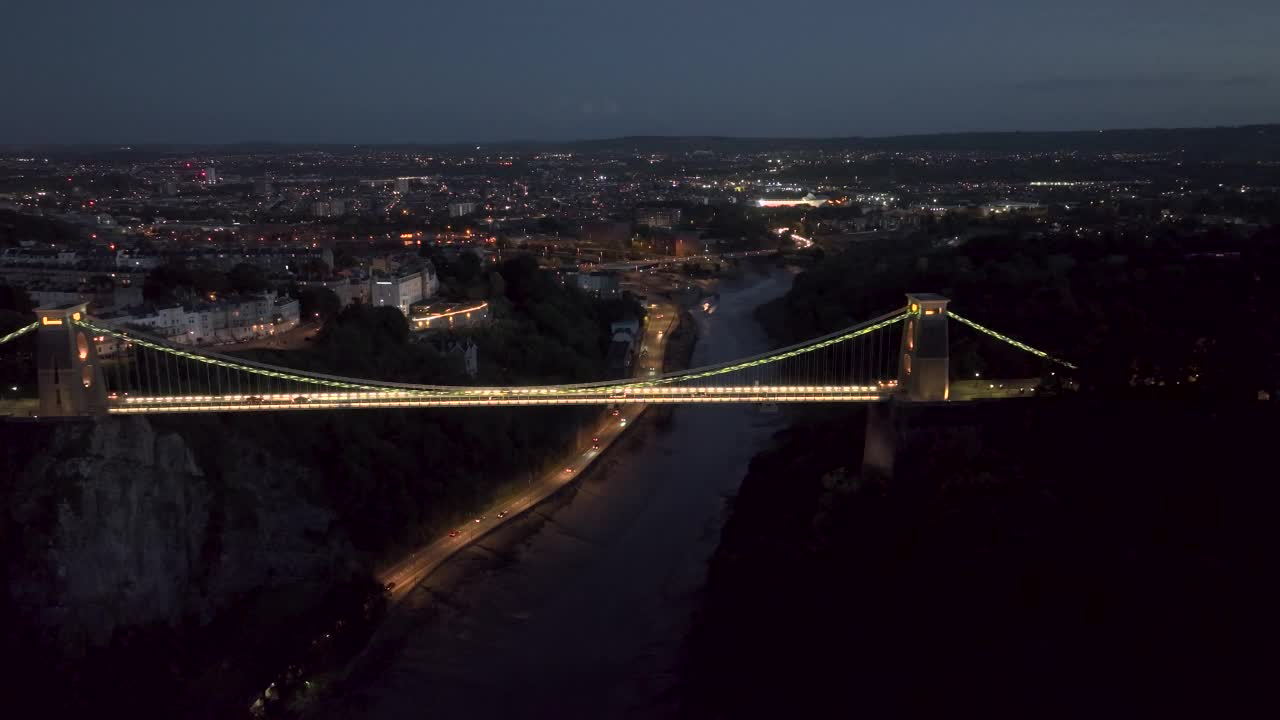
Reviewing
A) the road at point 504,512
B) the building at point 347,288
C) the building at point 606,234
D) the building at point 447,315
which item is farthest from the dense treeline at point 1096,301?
the building at point 606,234

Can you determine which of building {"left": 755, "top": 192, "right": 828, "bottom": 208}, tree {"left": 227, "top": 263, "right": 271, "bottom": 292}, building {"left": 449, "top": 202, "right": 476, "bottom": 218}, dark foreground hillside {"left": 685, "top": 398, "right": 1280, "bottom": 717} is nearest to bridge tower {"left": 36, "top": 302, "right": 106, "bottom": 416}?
Result: dark foreground hillside {"left": 685, "top": 398, "right": 1280, "bottom": 717}

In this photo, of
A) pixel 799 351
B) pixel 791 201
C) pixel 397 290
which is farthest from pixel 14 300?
pixel 791 201

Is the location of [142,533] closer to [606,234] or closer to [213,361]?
[213,361]

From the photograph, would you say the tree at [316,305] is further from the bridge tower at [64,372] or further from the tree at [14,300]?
the bridge tower at [64,372]

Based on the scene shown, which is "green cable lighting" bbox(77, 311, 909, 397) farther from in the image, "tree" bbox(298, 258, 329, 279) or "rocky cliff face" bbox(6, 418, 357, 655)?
"tree" bbox(298, 258, 329, 279)

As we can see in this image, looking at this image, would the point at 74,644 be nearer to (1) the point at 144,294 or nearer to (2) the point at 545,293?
(1) the point at 144,294

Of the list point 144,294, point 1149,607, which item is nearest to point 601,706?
point 1149,607
